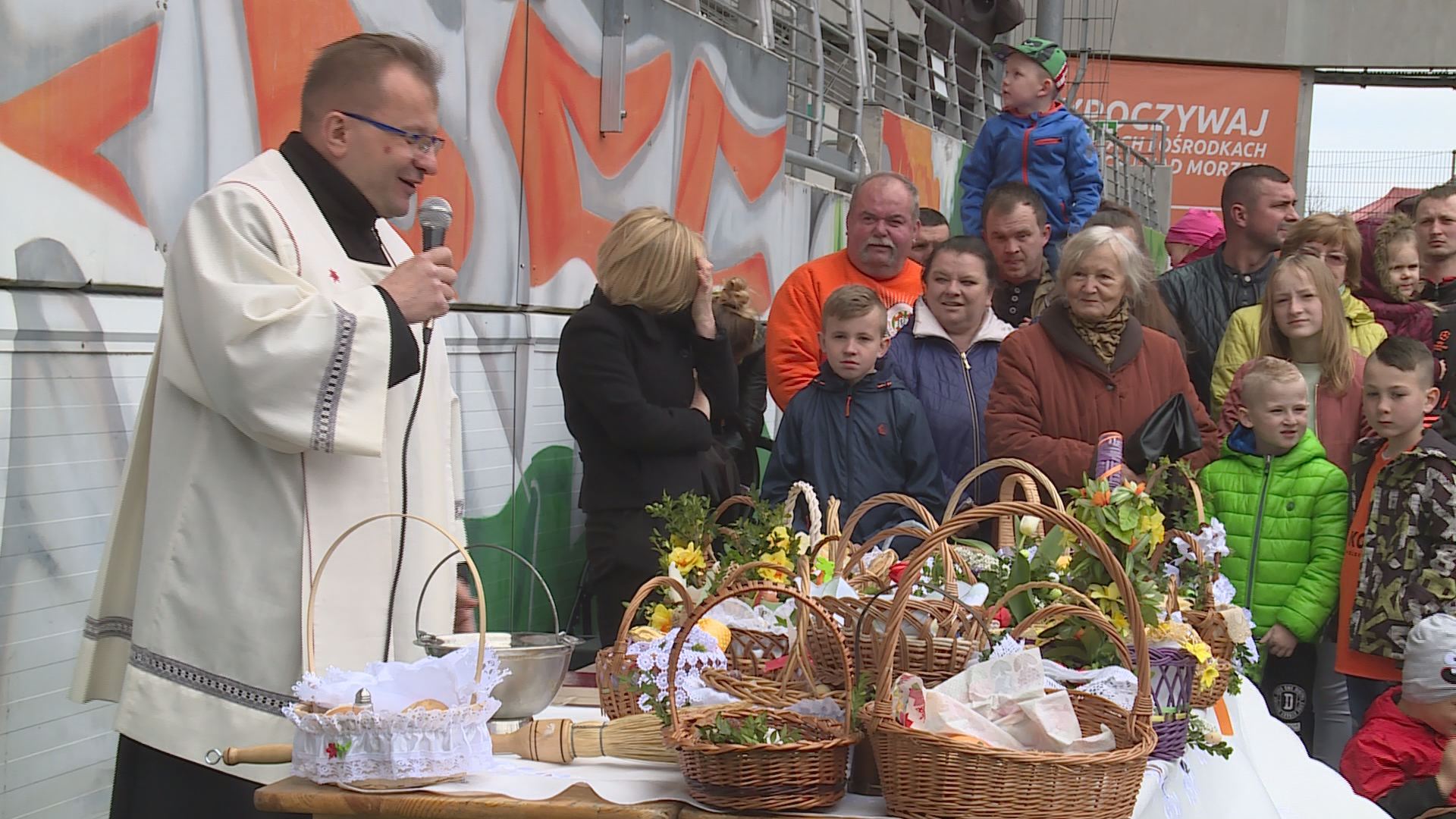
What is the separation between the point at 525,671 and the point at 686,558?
624 mm

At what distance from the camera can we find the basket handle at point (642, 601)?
9.81 feet

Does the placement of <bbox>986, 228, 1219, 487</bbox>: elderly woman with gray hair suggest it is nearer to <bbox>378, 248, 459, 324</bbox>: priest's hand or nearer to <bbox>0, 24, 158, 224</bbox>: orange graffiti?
<bbox>378, 248, 459, 324</bbox>: priest's hand

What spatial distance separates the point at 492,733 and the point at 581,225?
4.23 m

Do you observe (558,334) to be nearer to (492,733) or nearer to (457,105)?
(457,105)

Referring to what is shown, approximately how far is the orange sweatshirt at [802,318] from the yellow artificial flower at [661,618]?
317cm

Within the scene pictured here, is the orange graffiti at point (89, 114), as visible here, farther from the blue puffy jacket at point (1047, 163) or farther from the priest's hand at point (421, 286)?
the blue puffy jacket at point (1047, 163)

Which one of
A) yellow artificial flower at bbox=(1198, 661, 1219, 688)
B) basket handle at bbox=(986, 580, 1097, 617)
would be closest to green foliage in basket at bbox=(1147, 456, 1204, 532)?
yellow artificial flower at bbox=(1198, 661, 1219, 688)

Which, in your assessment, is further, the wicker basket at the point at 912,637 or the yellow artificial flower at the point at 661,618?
the yellow artificial flower at the point at 661,618

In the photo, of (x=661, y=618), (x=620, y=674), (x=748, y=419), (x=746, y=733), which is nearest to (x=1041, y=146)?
(x=748, y=419)

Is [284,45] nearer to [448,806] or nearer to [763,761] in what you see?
[448,806]

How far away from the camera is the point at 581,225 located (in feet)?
22.7

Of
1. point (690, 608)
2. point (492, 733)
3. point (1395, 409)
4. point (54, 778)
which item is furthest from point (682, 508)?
point (1395, 409)

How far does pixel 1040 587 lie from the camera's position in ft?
10.4

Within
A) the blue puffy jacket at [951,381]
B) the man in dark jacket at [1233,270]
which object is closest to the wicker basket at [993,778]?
the blue puffy jacket at [951,381]
